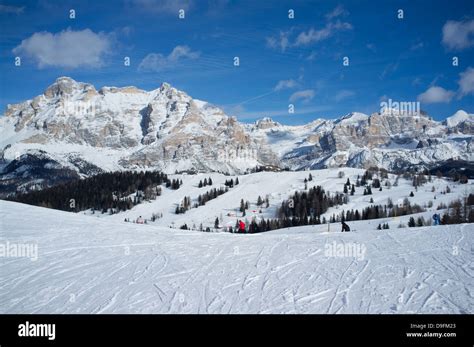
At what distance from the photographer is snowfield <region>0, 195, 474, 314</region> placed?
484 inches

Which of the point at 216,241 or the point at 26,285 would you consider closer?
the point at 26,285

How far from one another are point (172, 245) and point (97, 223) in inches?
527

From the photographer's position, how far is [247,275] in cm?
1603

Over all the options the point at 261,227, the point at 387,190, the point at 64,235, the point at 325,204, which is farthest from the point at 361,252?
the point at 387,190

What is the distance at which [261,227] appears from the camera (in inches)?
5236

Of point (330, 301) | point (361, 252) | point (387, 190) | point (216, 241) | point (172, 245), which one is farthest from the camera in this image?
point (387, 190)

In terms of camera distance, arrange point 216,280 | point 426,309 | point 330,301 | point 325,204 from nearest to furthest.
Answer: point 426,309 < point 330,301 < point 216,280 < point 325,204

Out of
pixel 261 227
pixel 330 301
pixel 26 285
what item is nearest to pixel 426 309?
pixel 330 301

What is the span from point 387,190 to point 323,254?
182 metres

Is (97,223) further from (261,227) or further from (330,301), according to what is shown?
(261,227)

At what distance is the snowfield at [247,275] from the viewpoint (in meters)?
12.3

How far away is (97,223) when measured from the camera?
3500cm

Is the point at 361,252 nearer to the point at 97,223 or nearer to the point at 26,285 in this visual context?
the point at 26,285
